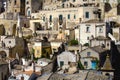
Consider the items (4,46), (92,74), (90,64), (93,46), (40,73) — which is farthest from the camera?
(4,46)

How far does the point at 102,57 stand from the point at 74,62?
9.83 feet

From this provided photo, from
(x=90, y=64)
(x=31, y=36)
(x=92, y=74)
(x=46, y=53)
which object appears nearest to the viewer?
(x=92, y=74)

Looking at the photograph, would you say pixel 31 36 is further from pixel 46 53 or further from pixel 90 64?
pixel 90 64

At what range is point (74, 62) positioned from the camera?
40.4 meters

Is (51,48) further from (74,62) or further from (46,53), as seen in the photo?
(74,62)

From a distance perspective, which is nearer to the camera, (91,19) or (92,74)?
(92,74)

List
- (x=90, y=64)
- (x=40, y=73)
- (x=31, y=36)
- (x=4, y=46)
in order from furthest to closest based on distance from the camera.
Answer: (x=31, y=36), (x=4, y=46), (x=90, y=64), (x=40, y=73)

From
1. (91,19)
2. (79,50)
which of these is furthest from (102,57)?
(91,19)

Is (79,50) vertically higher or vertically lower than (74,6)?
lower

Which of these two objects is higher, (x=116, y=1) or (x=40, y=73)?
(x=116, y=1)

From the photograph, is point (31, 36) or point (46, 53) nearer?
point (46, 53)

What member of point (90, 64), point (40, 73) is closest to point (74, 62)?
point (90, 64)

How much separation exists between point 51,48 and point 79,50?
5694 millimetres

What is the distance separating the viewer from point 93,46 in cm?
4350
